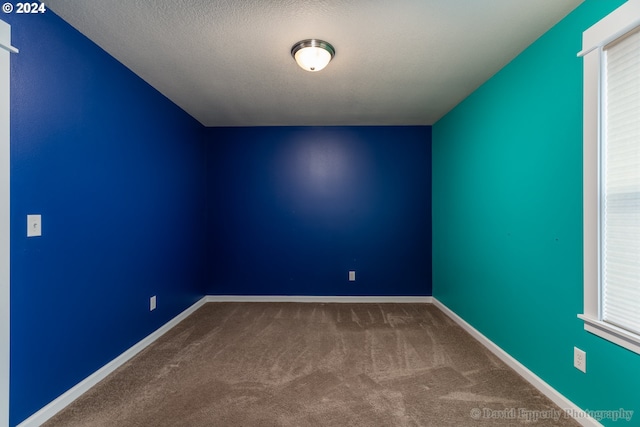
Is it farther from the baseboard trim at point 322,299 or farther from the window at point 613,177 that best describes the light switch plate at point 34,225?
the window at point 613,177

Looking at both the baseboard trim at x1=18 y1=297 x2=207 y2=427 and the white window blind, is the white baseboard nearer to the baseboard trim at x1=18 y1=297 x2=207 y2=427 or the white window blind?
the baseboard trim at x1=18 y1=297 x2=207 y2=427

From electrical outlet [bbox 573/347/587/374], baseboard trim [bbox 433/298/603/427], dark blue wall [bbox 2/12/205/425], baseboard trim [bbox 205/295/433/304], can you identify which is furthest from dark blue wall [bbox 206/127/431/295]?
electrical outlet [bbox 573/347/587/374]

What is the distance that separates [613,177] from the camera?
1416mm

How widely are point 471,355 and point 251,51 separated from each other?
3004mm

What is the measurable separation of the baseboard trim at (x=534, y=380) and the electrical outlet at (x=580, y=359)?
0.24 m

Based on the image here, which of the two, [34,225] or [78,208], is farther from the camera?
[78,208]

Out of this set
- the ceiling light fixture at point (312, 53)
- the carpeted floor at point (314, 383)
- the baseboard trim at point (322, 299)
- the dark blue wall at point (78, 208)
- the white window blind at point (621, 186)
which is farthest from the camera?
the baseboard trim at point (322, 299)

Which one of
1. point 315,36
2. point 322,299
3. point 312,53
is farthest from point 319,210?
point 315,36

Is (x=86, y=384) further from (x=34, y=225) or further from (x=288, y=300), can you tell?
(x=288, y=300)

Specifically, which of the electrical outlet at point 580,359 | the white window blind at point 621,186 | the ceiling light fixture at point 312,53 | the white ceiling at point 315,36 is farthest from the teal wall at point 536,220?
the ceiling light fixture at point 312,53

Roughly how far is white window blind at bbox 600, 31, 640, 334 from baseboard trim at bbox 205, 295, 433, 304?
247 cm

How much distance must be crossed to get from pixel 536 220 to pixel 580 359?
0.86 metres

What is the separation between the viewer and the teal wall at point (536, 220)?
1559mm

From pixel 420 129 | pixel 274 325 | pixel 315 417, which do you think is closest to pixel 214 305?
pixel 274 325
